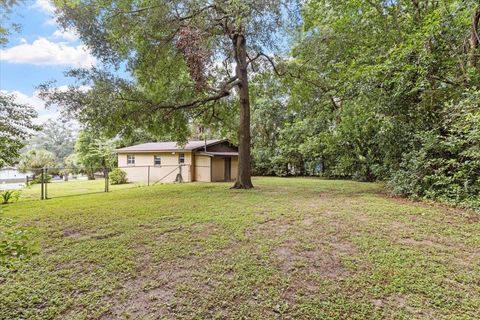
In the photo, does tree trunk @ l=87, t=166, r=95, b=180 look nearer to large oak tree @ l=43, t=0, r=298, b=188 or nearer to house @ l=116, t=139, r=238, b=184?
house @ l=116, t=139, r=238, b=184

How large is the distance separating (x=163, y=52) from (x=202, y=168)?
8.32m

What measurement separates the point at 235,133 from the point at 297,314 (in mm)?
11861

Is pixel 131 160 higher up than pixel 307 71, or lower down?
lower down

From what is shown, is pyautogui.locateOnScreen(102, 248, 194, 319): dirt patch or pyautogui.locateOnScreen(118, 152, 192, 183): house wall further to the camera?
pyautogui.locateOnScreen(118, 152, 192, 183): house wall

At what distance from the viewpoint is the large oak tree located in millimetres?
8141

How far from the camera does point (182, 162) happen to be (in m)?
16.6

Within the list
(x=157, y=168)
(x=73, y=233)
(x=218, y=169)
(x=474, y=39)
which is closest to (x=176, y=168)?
(x=157, y=168)

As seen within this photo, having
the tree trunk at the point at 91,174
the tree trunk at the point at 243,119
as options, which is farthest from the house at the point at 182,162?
the tree trunk at the point at 91,174

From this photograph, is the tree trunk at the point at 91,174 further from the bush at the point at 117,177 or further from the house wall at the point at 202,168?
the house wall at the point at 202,168

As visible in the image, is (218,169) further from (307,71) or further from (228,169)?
(307,71)

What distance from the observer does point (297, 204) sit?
7.23 metres

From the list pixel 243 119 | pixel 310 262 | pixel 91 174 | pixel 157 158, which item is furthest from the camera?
pixel 91 174

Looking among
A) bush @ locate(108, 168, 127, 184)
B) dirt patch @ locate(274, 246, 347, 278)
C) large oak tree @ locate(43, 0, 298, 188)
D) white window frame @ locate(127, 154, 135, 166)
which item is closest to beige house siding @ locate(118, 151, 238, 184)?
white window frame @ locate(127, 154, 135, 166)

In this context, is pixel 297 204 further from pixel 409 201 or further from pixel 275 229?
pixel 409 201
